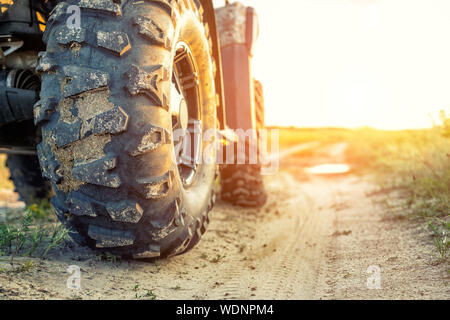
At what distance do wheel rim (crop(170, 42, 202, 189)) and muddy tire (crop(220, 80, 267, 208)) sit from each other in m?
1.87

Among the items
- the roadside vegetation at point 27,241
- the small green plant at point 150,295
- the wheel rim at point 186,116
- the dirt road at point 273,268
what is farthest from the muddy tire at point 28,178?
the small green plant at point 150,295

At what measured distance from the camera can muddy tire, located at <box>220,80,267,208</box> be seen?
471cm

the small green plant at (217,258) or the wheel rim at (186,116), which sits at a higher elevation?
the wheel rim at (186,116)

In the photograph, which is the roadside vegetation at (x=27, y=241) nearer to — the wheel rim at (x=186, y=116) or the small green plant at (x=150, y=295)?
the small green plant at (x=150, y=295)

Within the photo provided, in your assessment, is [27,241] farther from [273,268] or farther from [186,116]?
[273,268]

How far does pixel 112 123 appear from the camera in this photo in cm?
175

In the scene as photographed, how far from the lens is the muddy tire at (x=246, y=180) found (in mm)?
4711

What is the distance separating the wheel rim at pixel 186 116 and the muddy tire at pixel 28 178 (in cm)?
196

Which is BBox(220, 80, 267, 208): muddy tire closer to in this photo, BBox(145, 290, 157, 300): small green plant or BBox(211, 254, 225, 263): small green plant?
BBox(211, 254, 225, 263): small green plant

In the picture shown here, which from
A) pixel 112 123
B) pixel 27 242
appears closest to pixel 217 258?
pixel 27 242

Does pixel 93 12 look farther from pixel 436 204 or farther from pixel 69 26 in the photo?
pixel 436 204

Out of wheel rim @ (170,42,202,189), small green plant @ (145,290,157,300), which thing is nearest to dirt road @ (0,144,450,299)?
small green plant @ (145,290,157,300)

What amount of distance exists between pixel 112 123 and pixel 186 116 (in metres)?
0.92

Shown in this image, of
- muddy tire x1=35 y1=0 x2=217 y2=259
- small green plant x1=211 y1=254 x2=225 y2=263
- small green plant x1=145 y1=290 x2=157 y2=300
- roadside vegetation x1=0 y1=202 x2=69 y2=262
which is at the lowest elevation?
small green plant x1=211 y1=254 x2=225 y2=263
